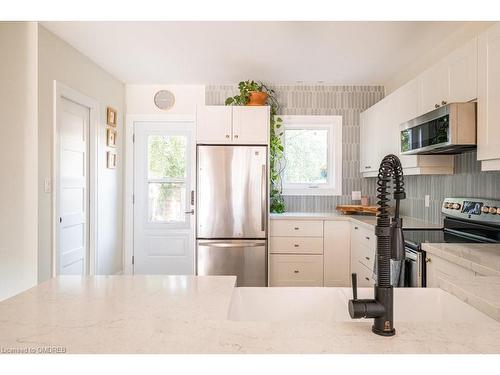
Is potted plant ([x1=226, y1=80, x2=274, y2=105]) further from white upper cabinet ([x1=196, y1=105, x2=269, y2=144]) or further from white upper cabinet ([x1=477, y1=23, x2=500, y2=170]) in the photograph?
white upper cabinet ([x1=477, y1=23, x2=500, y2=170])

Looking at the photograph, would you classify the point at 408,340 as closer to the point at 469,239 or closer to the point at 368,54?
the point at 469,239

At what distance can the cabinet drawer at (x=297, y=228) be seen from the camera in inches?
151

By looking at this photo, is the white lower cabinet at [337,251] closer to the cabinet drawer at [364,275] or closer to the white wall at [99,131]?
the cabinet drawer at [364,275]

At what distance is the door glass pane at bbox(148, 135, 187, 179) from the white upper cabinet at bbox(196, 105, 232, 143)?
66cm

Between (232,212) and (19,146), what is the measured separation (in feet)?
6.28

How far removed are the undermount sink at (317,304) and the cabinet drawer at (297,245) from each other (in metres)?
2.60

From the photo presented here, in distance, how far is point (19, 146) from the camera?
2.71 m

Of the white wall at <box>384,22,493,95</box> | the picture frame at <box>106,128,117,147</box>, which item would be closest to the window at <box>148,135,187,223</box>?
the picture frame at <box>106,128,117,147</box>

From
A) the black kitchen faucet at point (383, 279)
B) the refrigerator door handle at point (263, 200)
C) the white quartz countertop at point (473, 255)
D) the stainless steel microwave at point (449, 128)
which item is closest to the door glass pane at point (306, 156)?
the refrigerator door handle at point (263, 200)

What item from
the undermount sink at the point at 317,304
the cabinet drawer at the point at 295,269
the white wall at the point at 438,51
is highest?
the white wall at the point at 438,51

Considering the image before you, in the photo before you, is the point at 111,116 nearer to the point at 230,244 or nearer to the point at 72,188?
the point at 72,188

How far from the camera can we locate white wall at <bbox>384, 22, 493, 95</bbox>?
267 centimetres

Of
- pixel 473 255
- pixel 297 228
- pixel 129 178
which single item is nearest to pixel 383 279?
pixel 473 255
